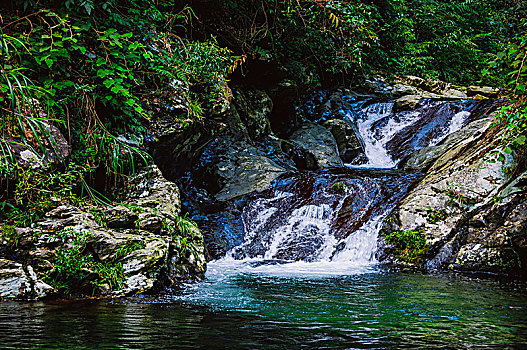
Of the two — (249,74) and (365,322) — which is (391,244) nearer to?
(365,322)

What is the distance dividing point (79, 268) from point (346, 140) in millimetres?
9550

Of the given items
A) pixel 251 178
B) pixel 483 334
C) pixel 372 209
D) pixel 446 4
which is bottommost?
pixel 483 334

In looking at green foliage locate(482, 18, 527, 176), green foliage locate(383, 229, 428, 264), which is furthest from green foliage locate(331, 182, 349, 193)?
green foliage locate(482, 18, 527, 176)

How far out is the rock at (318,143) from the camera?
11094mm

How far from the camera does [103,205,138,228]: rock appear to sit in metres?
4.75

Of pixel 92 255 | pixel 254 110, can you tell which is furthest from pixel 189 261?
pixel 254 110

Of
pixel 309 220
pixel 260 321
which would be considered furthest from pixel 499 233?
pixel 260 321

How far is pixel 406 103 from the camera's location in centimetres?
1323

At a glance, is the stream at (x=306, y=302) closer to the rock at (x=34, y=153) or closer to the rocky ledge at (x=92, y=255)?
the rocky ledge at (x=92, y=255)

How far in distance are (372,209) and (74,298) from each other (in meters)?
5.62

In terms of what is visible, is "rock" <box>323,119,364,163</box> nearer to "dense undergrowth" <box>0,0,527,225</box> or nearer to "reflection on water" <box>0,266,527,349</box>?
"dense undergrowth" <box>0,0,527,225</box>

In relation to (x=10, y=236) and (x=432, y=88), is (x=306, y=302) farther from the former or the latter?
(x=432, y=88)

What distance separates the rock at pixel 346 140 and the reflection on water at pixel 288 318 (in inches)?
293

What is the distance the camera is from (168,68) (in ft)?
20.3
